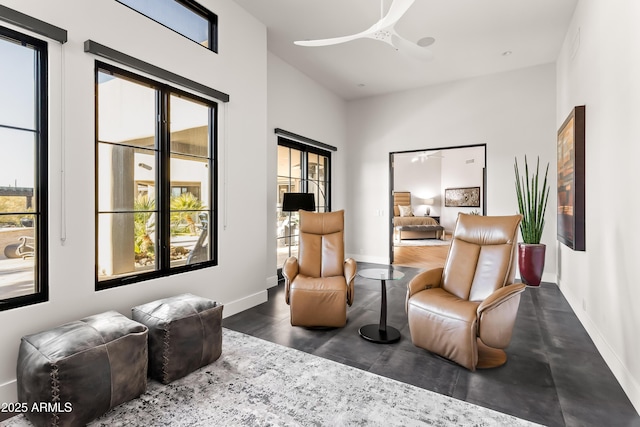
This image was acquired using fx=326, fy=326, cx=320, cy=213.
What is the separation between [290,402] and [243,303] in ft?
6.16

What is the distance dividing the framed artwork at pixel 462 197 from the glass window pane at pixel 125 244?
1017cm

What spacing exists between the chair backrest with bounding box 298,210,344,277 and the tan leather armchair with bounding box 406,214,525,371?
3.25ft

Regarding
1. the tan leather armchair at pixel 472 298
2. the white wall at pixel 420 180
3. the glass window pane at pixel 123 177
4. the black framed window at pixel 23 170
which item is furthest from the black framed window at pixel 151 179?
the white wall at pixel 420 180

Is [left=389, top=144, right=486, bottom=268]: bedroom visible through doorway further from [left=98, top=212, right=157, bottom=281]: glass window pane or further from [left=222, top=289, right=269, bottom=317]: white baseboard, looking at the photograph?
[left=98, top=212, right=157, bottom=281]: glass window pane

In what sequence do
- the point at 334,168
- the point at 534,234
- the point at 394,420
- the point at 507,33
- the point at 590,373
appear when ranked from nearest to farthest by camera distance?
the point at 394,420 < the point at 590,373 < the point at 507,33 < the point at 534,234 < the point at 334,168

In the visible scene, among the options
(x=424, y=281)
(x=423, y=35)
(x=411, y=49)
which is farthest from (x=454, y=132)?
(x=424, y=281)

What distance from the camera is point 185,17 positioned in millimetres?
3207

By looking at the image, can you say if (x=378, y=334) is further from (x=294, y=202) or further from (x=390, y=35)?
(x=390, y=35)

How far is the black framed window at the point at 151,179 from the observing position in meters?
2.60

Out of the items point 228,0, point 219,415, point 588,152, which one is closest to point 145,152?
point 228,0

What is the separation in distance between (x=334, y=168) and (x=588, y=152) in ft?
13.7

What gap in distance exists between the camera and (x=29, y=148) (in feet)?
7.03

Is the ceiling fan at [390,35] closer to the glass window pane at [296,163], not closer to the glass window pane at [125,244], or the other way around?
the glass window pane at [125,244]

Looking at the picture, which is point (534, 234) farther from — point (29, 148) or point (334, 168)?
point (29, 148)
